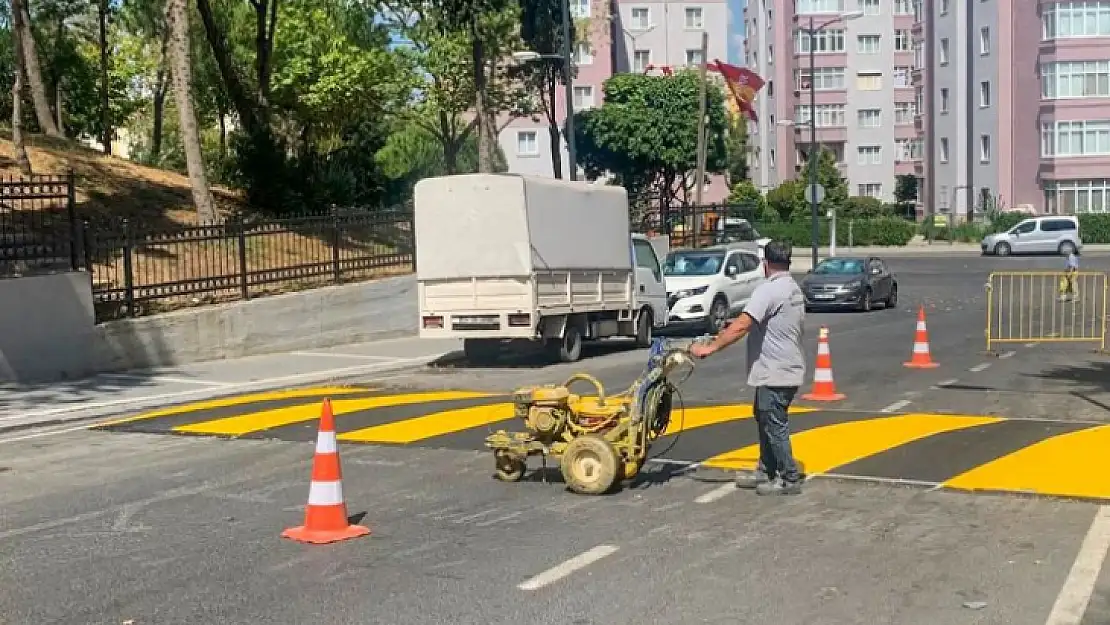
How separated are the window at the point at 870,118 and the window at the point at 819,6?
22.7 ft

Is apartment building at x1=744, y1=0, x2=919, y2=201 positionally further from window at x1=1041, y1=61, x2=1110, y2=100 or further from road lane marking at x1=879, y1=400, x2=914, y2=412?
road lane marking at x1=879, y1=400, x2=914, y2=412

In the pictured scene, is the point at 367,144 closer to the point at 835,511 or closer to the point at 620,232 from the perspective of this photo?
the point at 620,232

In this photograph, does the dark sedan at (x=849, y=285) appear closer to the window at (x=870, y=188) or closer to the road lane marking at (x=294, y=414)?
the road lane marking at (x=294, y=414)

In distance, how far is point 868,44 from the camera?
286 ft

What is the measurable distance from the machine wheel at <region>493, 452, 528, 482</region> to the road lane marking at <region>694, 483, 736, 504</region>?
4.50 ft

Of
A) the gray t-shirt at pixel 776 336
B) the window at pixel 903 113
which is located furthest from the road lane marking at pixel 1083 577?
the window at pixel 903 113

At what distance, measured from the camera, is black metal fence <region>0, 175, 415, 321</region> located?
58.9ft

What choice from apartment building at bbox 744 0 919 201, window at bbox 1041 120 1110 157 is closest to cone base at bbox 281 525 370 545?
window at bbox 1041 120 1110 157

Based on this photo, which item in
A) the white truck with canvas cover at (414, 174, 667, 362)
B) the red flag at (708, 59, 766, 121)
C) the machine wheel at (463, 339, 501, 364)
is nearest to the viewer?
the white truck with canvas cover at (414, 174, 667, 362)

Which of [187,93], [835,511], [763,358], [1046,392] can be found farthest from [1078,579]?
[187,93]

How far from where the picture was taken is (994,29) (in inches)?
2682

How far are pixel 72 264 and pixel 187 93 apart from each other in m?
5.52

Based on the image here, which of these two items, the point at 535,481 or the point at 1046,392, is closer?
the point at 535,481

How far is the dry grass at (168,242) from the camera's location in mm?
19359
